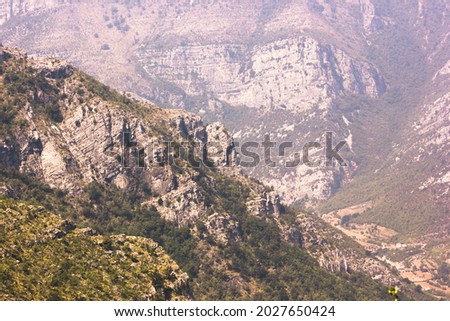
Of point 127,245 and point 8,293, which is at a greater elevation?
point 8,293

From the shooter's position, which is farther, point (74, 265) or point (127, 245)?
point (127, 245)
